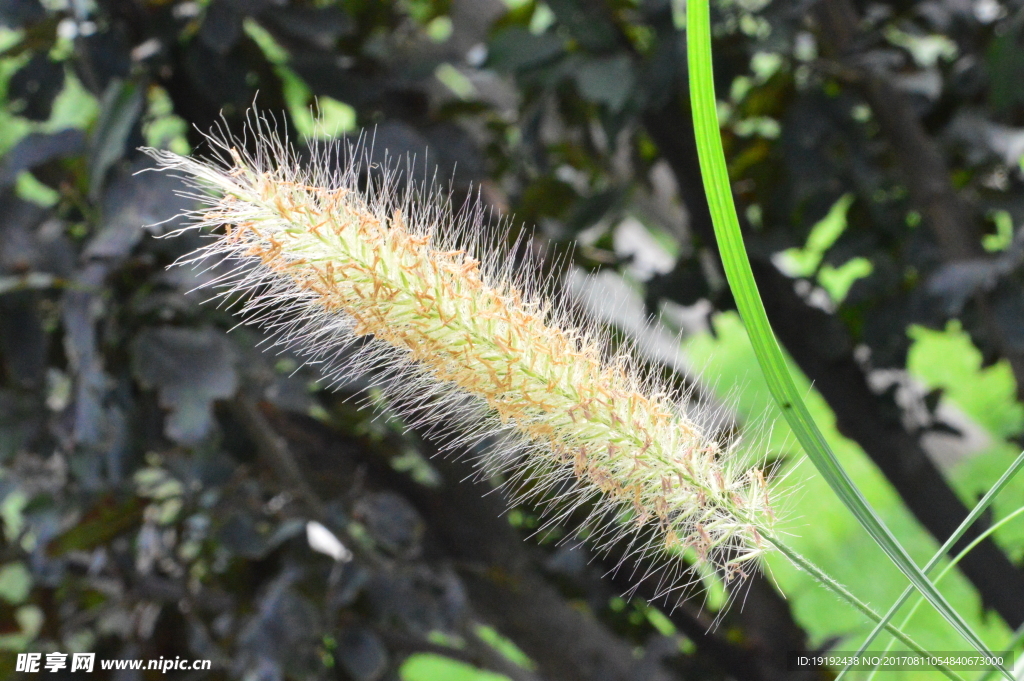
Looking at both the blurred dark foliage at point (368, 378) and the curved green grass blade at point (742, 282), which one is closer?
the curved green grass blade at point (742, 282)

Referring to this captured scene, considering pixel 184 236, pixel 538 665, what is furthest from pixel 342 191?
pixel 538 665

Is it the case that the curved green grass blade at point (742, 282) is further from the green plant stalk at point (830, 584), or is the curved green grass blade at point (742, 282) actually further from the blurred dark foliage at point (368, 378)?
the blurred dark foliage at point (368, 378)

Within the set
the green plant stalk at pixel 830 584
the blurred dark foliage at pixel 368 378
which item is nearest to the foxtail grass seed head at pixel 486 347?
the green plant stalk at pixel 830 584

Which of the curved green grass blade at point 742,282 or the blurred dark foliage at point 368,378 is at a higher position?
the curved green grass blade at point 742,282

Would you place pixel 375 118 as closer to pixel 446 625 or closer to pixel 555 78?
pixel 555 78

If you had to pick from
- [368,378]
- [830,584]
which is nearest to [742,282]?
[830,584]

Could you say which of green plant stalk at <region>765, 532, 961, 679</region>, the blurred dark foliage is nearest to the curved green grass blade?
green plant stalk at <region>765, 532, 961, 679</region>
